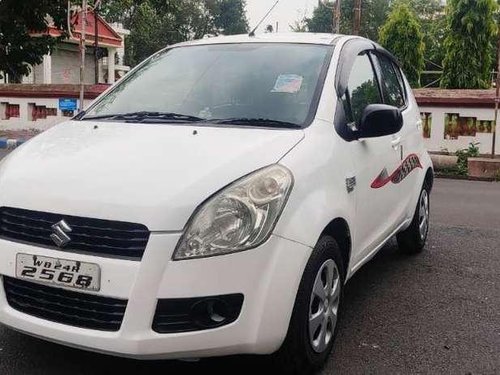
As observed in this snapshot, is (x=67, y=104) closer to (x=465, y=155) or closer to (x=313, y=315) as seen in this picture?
(x=465, y=155)

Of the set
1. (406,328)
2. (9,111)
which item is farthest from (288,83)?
(9,111)

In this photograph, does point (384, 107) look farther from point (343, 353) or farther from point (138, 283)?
point (138, 283)

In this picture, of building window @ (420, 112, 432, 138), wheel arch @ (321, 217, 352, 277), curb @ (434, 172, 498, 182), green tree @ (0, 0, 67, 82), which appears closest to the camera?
wheel arch @ (321, 217, 352, 277)

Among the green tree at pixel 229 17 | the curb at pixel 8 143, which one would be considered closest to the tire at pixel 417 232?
the curb at pixel 8 143

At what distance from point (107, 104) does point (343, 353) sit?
77.9 inches

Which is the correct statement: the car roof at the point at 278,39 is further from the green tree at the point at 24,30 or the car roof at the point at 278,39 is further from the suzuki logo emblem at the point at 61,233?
the green tree at the point at 24,30

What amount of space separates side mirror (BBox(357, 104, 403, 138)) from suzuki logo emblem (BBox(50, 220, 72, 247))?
65.4 inches

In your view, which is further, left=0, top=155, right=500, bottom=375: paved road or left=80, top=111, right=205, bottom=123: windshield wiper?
left=80, top=111, right=205, bottom=123: windshield wiper

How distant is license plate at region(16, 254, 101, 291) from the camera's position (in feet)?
8.00

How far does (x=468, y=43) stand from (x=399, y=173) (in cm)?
1518

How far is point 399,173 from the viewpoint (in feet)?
13.7

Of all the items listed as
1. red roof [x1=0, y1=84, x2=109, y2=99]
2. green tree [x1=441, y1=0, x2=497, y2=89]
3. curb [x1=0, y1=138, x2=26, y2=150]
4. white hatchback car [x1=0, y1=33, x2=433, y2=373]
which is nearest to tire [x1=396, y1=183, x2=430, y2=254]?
white hatchback car [x1=0, y1=33, x2=433, y2=373]

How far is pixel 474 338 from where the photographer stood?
3.47 m

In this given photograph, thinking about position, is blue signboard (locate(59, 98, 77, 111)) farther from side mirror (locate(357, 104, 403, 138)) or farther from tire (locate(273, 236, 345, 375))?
tire (locate(273, 236, 345, 375))
